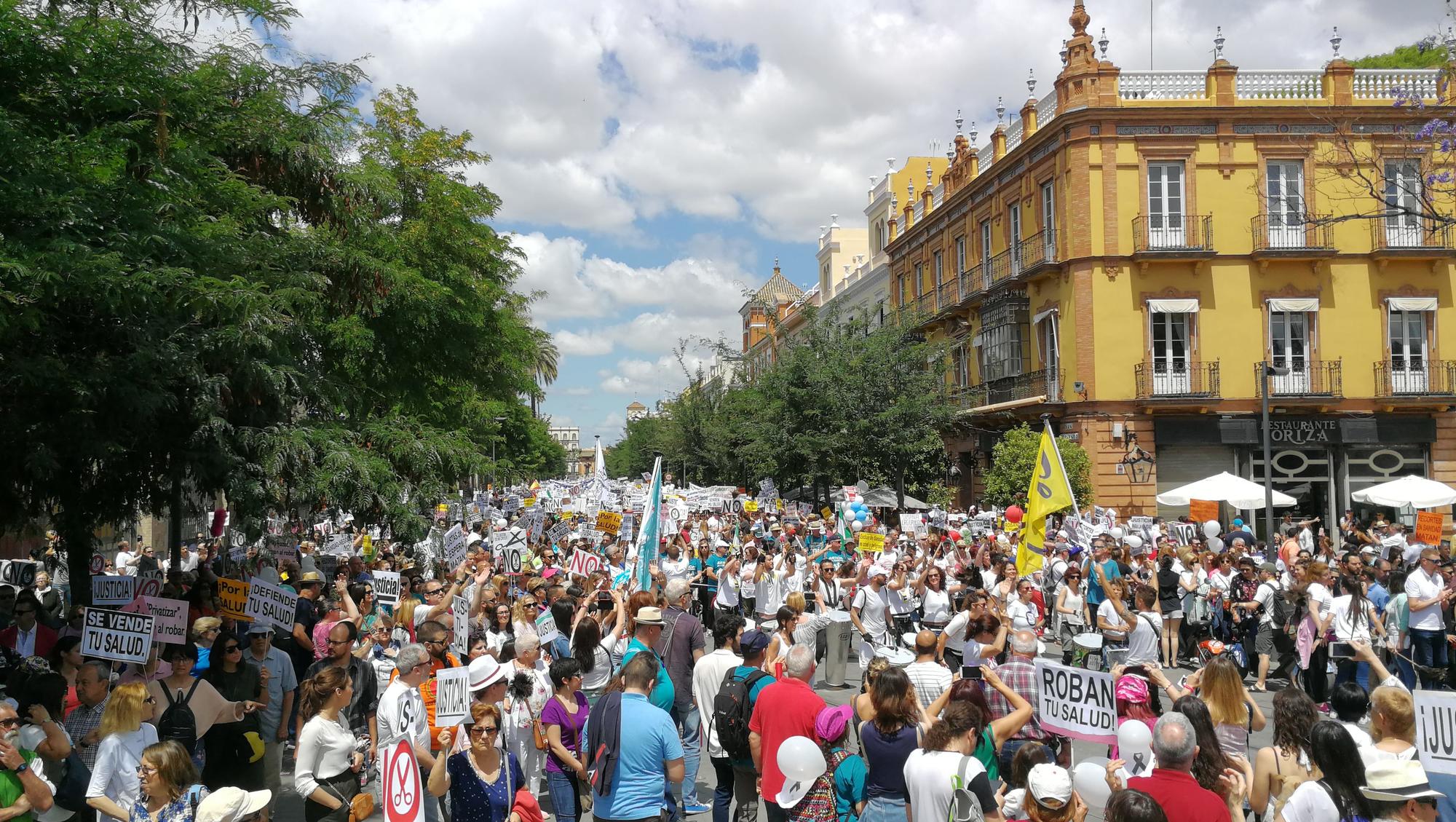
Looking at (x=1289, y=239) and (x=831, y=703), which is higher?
(x=1289, y=239)

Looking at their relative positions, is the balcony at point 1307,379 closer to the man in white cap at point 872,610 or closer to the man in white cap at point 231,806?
the man in white cap at point 872,610

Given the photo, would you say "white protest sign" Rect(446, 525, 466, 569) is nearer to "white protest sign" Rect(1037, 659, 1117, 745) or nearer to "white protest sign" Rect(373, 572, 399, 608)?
"white protest sign" Rect(373, 572, 399, 608)

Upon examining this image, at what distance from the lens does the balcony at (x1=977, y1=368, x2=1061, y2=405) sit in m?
32.8

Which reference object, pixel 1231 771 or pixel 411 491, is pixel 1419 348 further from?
pixel 1231 771

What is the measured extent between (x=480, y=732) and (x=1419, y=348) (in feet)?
110

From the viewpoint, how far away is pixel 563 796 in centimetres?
677

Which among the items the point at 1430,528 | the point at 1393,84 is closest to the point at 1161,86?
the point at 1393,84

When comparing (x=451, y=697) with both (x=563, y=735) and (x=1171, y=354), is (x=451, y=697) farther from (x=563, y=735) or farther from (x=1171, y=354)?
→ (x=1171, y=354)

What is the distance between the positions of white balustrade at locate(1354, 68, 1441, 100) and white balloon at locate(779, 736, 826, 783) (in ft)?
108

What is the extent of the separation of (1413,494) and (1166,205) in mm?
10952

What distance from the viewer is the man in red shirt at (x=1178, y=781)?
478 cm

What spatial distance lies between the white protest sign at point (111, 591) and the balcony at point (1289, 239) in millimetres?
29169

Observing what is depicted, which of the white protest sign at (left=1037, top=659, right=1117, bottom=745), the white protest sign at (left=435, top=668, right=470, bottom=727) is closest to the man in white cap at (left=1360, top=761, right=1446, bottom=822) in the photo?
the white protest sign at (left=1037, top=659, right=1117, bottom=745)

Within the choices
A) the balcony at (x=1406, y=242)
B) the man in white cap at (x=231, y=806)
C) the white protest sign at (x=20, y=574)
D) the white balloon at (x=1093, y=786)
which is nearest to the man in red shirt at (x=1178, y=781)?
the white balloon at (x=1093, y=786)
